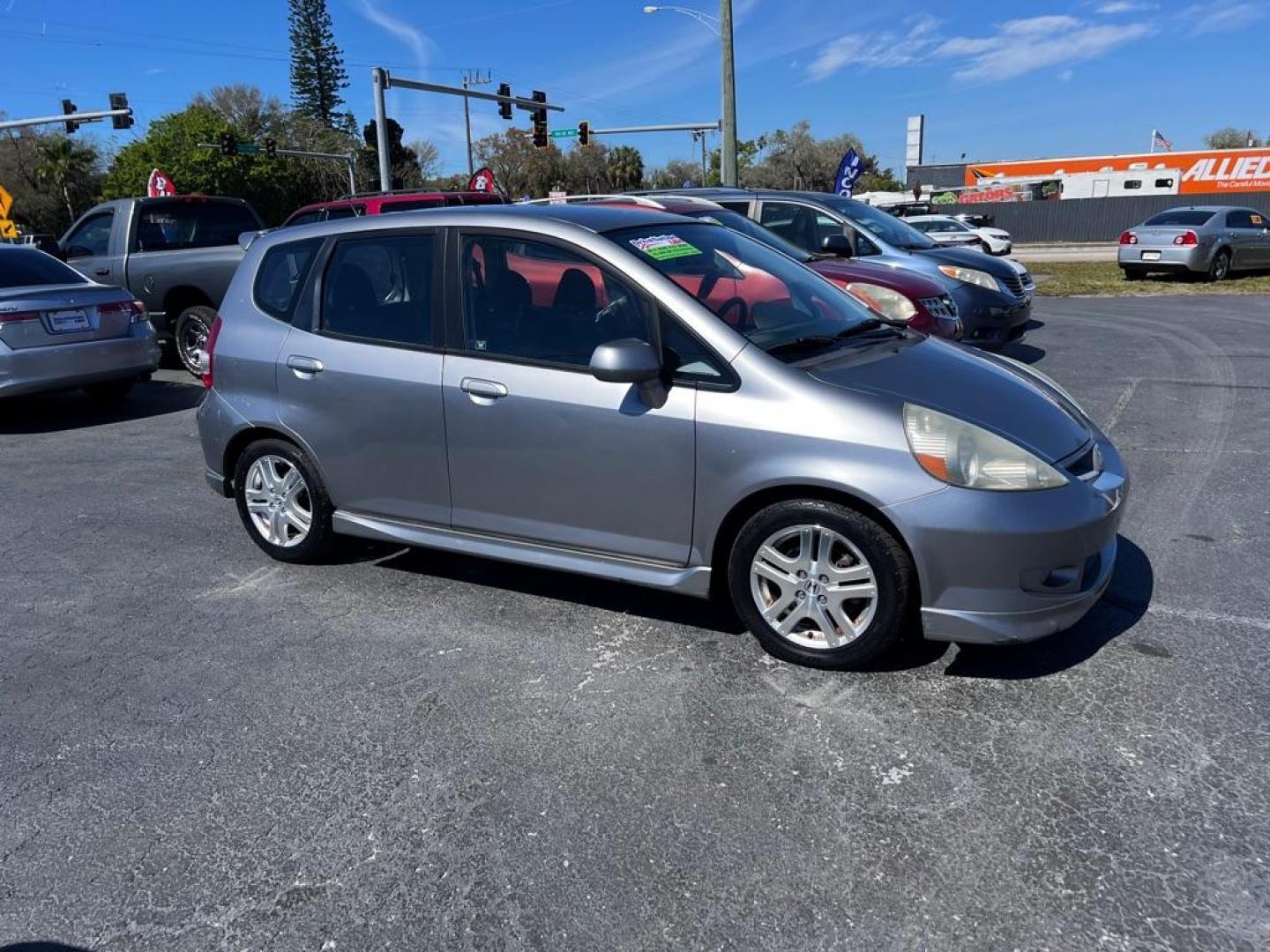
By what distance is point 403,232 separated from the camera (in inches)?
178

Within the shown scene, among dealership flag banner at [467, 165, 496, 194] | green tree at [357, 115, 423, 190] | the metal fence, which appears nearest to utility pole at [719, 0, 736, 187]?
dealership flag banner at [467, 165, 496, 194]

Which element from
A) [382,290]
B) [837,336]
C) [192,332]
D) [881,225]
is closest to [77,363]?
[192,332]

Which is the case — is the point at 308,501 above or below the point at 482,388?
below

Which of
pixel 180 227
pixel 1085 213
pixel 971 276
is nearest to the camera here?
pixel 971 276

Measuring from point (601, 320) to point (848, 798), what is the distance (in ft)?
6.87

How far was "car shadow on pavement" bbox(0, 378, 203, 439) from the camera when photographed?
9.16m

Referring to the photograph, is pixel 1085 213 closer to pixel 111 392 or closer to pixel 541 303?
pixel 111 392

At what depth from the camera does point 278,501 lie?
5.04 m

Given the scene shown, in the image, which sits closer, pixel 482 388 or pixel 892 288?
pixel 482 388

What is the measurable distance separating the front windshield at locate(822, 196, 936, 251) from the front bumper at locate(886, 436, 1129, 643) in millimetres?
6963

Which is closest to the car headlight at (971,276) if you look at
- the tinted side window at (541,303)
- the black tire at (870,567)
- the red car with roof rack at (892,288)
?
the red car with roof rack at (892,288)

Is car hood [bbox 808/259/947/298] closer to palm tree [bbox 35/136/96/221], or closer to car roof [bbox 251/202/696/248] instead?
car roof [bbox 251/202/696/248]

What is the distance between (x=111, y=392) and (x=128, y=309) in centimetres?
133

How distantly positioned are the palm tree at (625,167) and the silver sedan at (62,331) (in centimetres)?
7486
